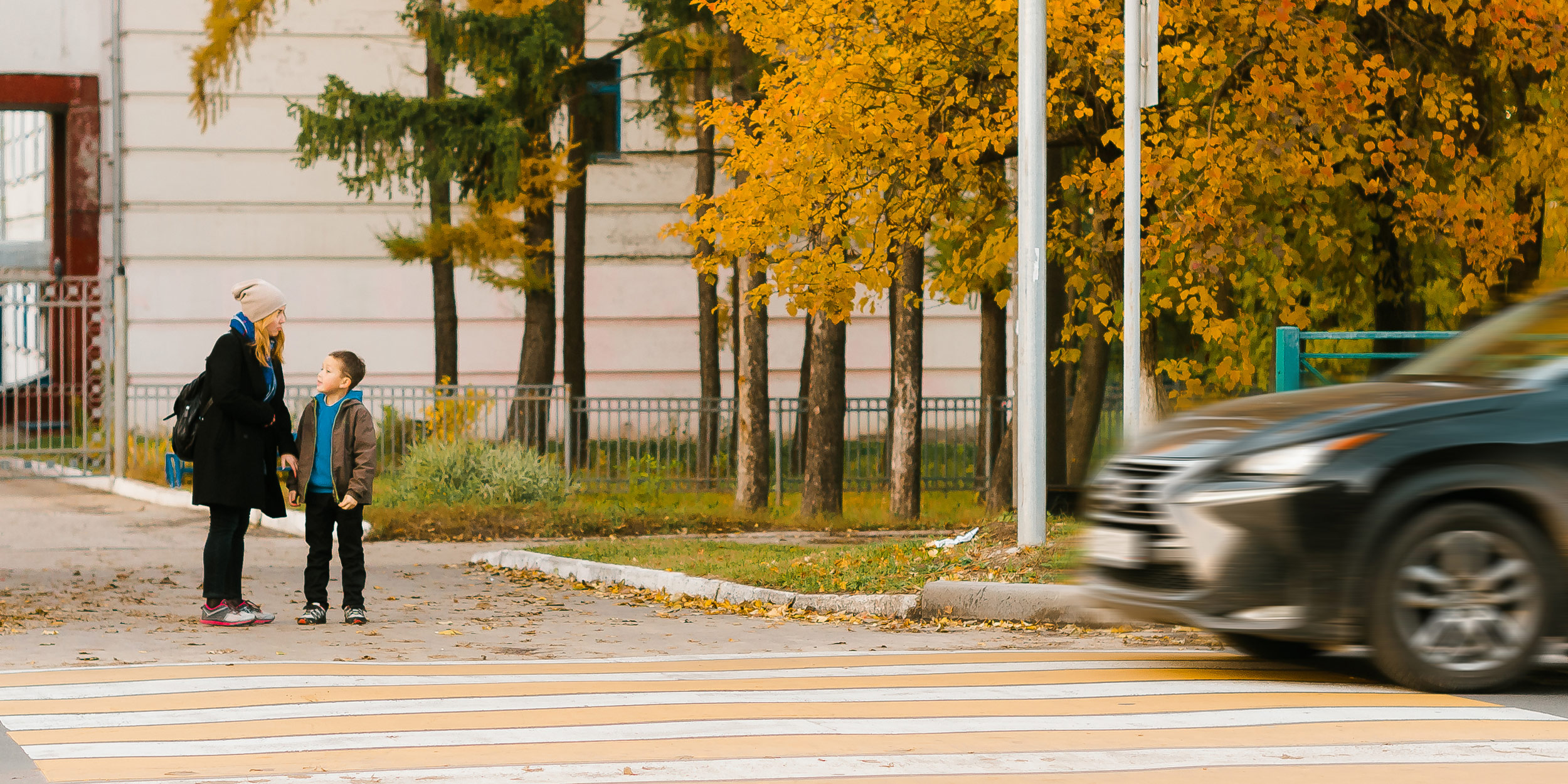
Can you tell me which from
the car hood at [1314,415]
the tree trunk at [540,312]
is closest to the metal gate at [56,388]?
the tree trunk at [540,312]

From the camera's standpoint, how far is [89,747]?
6.38 meters

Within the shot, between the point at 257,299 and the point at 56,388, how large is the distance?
24591mm

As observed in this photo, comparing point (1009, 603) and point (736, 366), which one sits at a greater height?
point (736, 366)

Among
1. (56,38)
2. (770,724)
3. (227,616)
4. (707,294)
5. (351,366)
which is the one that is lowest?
(227,616)

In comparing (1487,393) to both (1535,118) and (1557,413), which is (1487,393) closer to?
(1557,413)

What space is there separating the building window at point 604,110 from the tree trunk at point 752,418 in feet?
18.5

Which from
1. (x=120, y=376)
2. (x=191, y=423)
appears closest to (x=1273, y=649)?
(x=191, y=423)

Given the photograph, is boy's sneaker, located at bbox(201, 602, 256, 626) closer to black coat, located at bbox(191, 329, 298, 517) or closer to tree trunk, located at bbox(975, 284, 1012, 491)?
black coat, located at bbox(191, 329, 298, 517)

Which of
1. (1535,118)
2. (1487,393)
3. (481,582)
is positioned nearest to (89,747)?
(1487,393)

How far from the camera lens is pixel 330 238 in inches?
1256

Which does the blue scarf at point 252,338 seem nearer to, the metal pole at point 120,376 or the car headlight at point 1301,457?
the car headlight at point 1301,457

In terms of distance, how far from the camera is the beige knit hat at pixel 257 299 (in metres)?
10.2

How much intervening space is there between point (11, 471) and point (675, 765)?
843 inches

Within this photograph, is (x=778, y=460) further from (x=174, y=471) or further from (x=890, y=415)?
(x=174, y=471)
